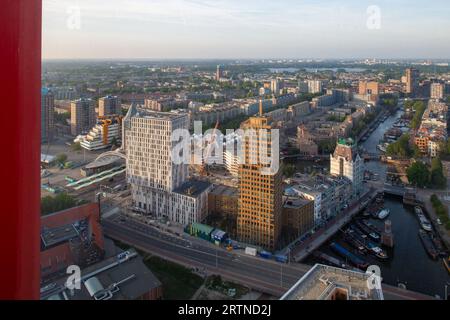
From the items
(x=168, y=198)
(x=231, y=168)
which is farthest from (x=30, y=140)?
(x=231, y=168)

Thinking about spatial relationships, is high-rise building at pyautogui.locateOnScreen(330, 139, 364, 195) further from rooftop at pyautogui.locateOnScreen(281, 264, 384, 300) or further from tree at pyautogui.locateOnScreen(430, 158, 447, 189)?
rooftop at pyautogui.locateOnScreen(281, 264, 384, 300)

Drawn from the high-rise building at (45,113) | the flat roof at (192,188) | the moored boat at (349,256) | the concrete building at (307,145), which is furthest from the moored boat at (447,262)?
the concrete building at (307,145)

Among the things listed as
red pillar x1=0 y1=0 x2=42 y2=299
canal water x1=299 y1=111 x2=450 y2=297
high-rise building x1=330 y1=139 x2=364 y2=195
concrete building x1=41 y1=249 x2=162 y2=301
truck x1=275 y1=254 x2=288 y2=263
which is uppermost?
red pillar x1=0 y1=0 x2=42 y2=299

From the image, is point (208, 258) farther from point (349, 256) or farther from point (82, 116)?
point (82, 116)

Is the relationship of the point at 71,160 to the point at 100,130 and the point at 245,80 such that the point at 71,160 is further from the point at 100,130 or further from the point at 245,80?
the point at 245,80

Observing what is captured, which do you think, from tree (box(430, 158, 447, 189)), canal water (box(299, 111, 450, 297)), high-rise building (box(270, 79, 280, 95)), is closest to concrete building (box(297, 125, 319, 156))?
tree (box(430, 158, 447, 189))

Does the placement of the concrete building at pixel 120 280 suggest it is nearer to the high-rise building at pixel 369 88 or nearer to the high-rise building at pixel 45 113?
the high-rise building at pixel 45 113

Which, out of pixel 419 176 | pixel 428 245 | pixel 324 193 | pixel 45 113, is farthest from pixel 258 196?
pixel 419 176
